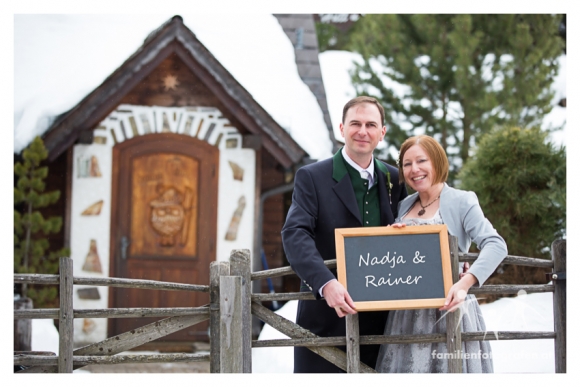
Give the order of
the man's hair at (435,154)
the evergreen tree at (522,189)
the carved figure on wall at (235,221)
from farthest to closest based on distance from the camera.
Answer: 1. the carved figure on wall at (235,221)
2. the evergreen tree at (522,189)
3. the man's hair at (435,154)

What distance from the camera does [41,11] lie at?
13.9 feet

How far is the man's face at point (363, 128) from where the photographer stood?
3.28 m

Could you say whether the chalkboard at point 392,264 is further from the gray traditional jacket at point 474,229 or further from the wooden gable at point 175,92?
the wooden gable at point 175,92

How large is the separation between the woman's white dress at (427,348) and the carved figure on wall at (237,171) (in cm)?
327

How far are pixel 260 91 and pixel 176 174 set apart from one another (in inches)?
45.9

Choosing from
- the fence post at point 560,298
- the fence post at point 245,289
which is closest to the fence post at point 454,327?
the fence post at point 560,298

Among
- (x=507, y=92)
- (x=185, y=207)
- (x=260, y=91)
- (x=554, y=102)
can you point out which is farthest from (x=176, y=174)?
(x=554, y=102)

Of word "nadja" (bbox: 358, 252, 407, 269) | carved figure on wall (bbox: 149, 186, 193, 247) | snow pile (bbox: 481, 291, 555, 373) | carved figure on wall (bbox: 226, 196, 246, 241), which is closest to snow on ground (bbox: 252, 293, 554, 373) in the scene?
snow pile (bbox: 481, 291, 555, 373)

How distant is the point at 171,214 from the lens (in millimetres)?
6340

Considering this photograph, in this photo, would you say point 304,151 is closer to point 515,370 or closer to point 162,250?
point 162,250

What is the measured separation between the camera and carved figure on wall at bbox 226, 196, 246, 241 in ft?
21.0

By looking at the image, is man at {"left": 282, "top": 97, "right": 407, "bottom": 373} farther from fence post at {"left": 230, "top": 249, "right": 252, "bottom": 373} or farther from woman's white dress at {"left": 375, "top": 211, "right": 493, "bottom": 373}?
fence post at {"left": 230, "top": 249, "right": 252, "bottom": 373}

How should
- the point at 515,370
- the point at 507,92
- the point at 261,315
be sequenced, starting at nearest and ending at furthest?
the point at 261,315 → the point at 515,370 → the point at 507,92

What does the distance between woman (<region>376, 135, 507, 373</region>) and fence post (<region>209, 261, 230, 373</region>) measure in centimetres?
84
